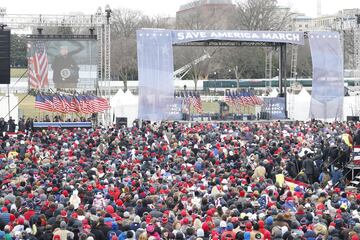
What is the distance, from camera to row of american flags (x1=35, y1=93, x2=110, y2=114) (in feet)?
109

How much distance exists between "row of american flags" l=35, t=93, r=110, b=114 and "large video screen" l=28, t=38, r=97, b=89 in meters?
4.72

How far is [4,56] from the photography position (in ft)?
96.4

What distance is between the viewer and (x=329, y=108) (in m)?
38.0

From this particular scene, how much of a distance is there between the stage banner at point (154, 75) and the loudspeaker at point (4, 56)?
7390 mm

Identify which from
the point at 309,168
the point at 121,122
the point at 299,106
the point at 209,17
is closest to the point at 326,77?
the point at 299,106

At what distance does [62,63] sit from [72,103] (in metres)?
6.76

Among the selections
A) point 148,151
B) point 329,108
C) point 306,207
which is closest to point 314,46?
point 329,108

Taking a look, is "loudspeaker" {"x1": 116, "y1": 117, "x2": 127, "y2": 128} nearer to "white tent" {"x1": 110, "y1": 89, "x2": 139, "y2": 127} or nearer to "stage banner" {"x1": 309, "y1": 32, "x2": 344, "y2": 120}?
"white tent" {"x1": 110, "y1": 89, "x2": 139, "y2": 127}

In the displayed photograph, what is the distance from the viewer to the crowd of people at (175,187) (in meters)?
12.7

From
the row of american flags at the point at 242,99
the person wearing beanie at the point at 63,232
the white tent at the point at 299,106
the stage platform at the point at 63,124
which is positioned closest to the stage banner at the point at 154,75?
the stage platform at the point at 63,124

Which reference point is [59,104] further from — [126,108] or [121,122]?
[126,108]

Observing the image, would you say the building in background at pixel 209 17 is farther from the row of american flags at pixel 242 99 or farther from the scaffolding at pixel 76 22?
the scaffolding at pixel 76 22

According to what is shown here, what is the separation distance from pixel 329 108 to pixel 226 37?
606cm

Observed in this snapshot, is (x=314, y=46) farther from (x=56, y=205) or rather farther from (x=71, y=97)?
(x=56, y=205)
